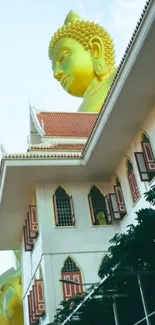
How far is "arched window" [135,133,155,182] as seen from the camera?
11.7 metres

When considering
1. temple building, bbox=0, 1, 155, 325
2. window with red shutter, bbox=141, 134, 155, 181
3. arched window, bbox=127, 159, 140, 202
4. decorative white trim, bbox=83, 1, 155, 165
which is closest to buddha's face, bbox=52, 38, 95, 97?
temple building, bbox=0, 1, 155, 325

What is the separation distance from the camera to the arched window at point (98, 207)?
14.1m

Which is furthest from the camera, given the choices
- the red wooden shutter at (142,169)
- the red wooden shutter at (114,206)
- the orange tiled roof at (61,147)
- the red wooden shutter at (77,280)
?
the orange tiled roof at (61,147)

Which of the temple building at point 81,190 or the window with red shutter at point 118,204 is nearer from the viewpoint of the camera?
the temple building at point 81,190

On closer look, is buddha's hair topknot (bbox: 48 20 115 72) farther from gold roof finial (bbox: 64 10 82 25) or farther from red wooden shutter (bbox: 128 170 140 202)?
red wooden shutter (bbox: 128 170 140 202)

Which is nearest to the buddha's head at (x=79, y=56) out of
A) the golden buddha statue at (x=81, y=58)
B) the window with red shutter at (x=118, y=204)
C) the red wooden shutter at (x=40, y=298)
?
the golden buddha statue at (x=81, y=58)

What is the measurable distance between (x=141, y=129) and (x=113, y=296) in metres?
5.18

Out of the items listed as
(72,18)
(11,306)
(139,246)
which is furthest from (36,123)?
(139,246)

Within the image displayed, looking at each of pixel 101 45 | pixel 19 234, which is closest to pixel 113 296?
pixel 19 234

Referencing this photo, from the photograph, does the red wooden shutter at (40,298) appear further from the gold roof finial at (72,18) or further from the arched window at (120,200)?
the gold roof finial at (72,18)

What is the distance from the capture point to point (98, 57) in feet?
71.7

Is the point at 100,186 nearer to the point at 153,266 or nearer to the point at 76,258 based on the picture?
the point at 76,258

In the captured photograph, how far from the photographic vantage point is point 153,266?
7.81 meters

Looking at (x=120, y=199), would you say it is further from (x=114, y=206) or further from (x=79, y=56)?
(x=79, y=56)
